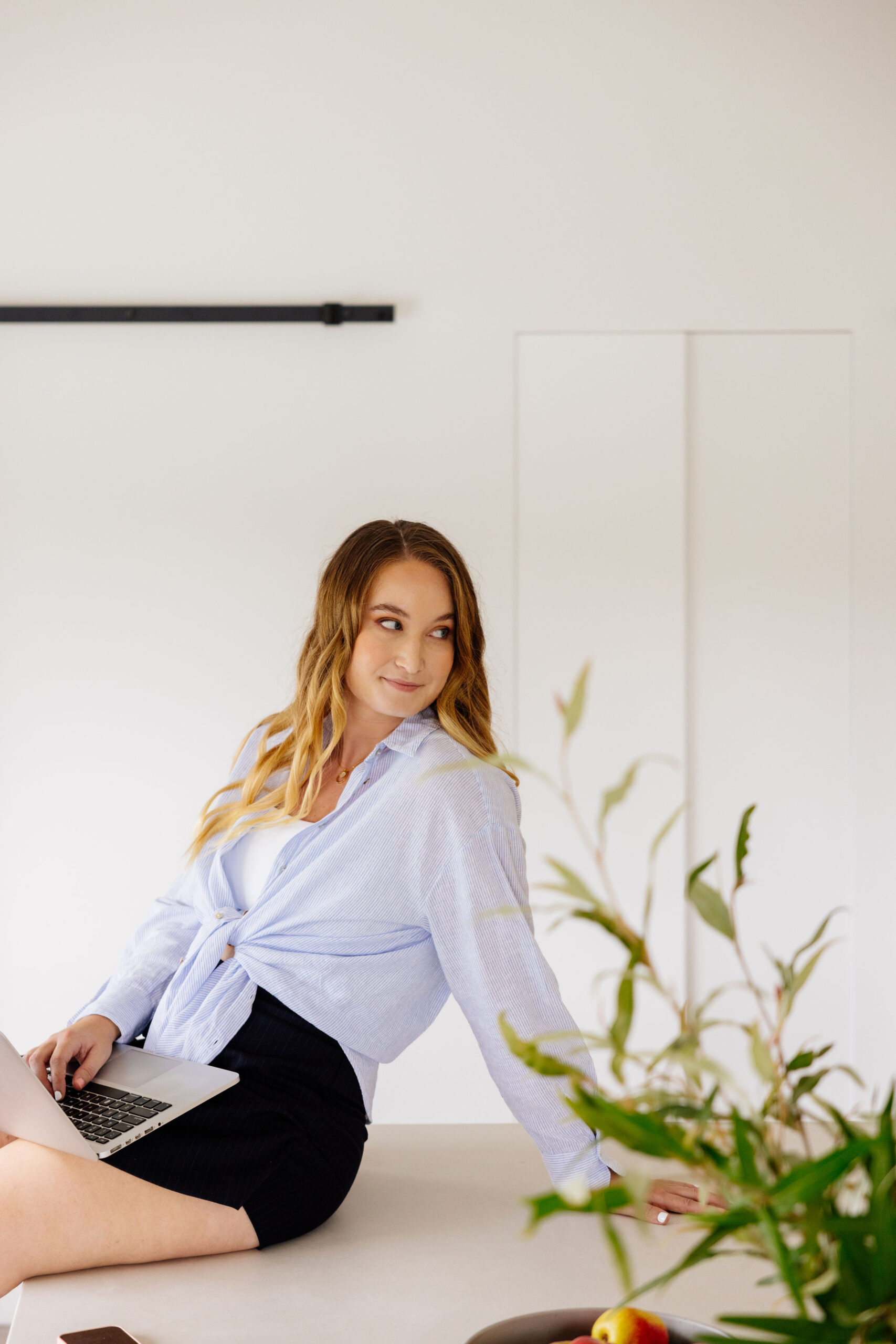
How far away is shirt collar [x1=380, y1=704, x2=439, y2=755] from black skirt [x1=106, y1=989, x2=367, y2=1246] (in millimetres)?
393

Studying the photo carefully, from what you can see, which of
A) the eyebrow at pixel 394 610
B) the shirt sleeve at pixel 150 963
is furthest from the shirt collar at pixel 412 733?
the shirt sleeve at pixel 150 963

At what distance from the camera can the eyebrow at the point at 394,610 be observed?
5.87ft

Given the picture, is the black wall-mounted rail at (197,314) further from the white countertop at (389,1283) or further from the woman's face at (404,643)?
the white countertop at (389,1283)

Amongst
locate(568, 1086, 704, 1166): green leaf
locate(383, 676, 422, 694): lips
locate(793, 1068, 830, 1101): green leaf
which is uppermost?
locate(383, 676, 422, 694): lips

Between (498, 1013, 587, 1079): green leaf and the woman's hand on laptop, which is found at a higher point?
(498, 1013, 587, 1079): green leaf

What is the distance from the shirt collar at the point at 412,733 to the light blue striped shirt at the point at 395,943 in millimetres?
14

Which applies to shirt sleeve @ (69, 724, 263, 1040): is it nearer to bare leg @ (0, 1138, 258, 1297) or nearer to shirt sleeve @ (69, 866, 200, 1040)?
shirt sleeve @ (69, 866, 200, 1040)

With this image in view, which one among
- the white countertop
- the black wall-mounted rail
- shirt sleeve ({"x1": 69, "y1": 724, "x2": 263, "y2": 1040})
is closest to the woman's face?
shirt sleeve ({"x1": 69, "y1": 724, "x2": 263, "y2": 1040})

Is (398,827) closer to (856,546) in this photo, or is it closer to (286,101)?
(856,546)

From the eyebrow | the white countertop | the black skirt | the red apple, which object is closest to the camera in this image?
the red apple

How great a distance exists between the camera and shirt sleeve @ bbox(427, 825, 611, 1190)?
57.9 inches

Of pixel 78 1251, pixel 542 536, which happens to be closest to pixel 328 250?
pixel 542 536

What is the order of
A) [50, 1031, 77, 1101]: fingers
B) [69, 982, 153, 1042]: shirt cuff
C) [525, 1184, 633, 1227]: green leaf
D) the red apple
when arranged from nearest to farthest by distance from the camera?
[525, 1184, 633, 1227]: green leaf, the red apple, [50, 1031, 77, 1101]: fingers, [69, 982, 153, 1042]: shirt cuff

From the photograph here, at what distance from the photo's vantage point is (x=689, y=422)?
3.23 meters
